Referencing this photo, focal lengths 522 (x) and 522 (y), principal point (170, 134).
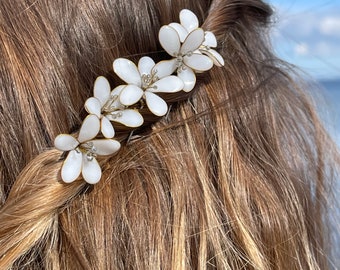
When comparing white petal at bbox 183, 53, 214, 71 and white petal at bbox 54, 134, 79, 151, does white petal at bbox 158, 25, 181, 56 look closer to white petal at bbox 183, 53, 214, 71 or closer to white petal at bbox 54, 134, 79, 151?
white petal at bbox 183, 53, 214, 71

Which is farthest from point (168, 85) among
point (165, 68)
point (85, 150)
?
point (85, 150)

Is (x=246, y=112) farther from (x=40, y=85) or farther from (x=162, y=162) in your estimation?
(x=40, y=85)

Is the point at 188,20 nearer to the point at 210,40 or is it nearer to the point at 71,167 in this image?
the point at 210,40

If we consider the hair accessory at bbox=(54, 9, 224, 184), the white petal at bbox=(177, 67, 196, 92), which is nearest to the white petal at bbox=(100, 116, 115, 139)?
the hair accessory at bbox=(54, 9, 224, 184)

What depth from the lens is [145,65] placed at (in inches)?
25.8

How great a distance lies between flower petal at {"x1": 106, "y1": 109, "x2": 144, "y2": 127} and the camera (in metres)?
0.63

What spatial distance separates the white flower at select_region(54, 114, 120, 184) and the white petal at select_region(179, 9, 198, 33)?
18cm

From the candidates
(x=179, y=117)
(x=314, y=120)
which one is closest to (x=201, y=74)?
(x=179, y=117)

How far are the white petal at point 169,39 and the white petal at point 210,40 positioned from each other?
0.04 meters

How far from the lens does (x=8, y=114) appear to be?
0.63m

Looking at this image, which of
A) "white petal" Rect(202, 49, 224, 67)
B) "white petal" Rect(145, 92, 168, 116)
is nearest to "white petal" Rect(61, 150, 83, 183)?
"white petal" Rect(145, 92, 168, 116)

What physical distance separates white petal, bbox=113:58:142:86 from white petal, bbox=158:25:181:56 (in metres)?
0.05

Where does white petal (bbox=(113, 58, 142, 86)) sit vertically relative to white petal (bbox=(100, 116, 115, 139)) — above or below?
above

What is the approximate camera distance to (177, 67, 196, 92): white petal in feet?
2.19
